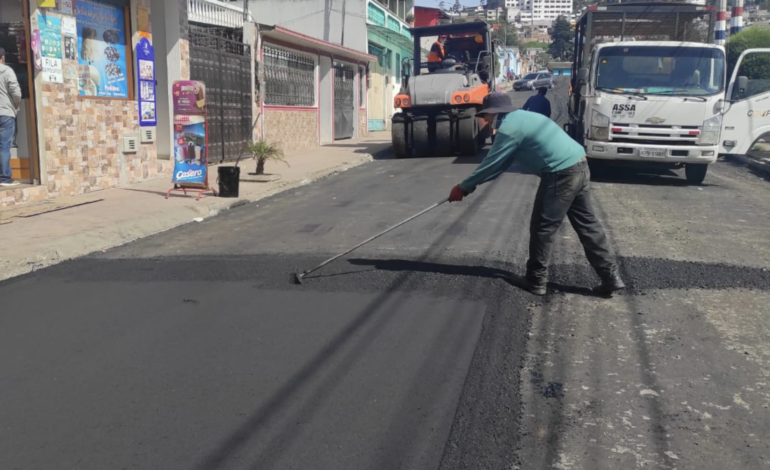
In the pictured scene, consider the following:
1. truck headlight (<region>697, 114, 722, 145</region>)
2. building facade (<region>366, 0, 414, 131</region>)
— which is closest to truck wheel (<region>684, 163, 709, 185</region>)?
truck headlight (<region>697, 114, 722, 145</region>)

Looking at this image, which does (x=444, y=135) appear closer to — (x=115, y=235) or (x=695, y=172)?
(x=695, y=172)

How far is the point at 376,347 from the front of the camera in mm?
4754

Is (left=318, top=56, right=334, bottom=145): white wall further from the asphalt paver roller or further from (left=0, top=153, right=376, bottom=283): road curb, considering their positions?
(left=0, top=153, right=376, bottom=283): road curb

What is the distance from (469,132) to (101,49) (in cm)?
863

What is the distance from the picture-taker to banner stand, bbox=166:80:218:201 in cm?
1095

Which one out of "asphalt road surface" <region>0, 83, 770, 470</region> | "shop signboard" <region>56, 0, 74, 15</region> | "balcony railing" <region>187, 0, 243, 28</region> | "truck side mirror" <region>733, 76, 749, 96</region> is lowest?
"asphalt road surface" <region>0, 83, 770, 470</region>

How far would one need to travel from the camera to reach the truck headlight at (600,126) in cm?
→ 1278

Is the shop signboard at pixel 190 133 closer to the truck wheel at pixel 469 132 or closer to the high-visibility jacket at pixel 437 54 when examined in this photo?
the truck wheel at pixel 469 132

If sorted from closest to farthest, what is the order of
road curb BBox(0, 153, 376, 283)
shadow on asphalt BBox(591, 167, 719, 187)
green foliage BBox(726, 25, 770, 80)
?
road curb BBox(0, 153, 376, 283) < shadow on asphalt BBox(591, 167, 719, 187) < green foliage BBox(726, 25, 770, 80)

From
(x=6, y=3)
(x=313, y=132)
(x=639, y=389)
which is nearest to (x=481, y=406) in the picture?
(x=639, y=389)

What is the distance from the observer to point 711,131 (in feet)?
40.9

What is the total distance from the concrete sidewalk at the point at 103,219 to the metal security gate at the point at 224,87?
2209mm

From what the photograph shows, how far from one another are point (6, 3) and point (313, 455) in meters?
9.31

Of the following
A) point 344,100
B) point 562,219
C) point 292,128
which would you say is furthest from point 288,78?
point 562,219
